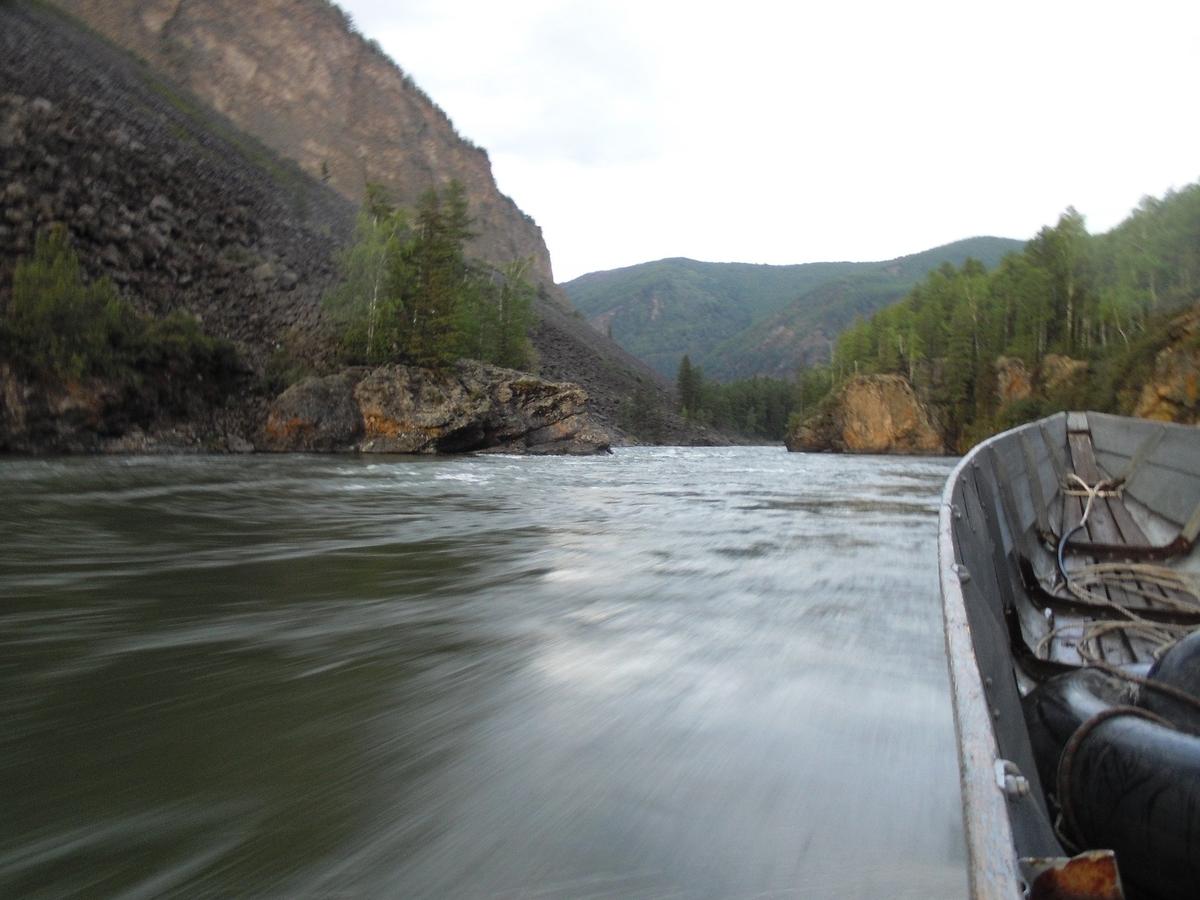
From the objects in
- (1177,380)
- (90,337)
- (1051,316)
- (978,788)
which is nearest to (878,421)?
(1051,316)

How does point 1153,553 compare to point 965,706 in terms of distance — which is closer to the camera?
point 965,706

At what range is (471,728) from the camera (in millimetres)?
2238

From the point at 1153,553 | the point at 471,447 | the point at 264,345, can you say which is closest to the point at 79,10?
the point at 264,345

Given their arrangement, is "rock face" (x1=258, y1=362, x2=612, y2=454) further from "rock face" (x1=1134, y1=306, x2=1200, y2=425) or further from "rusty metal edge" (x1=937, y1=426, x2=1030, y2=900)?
"rusty metal edge" (x1=937, y1=426, x2=1030, y2=900)

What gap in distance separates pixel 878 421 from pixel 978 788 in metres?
61.5

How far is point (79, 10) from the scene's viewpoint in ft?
225

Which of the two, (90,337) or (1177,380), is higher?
(90,337)

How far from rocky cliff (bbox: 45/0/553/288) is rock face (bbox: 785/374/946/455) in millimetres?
42544

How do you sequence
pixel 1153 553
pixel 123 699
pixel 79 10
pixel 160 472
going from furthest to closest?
pixel 79 10
pixel 160 472
pixel 1153 553
pixel 123 699

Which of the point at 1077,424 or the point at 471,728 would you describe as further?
the point at 1077,424

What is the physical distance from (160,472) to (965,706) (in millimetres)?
17221

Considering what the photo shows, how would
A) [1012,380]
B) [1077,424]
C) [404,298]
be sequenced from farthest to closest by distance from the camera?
1. [1012,380]
2. [404,298]
3. [1077,424]

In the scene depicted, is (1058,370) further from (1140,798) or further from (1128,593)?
(1140,798)

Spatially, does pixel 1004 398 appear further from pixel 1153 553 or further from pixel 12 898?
pixel 12 898
